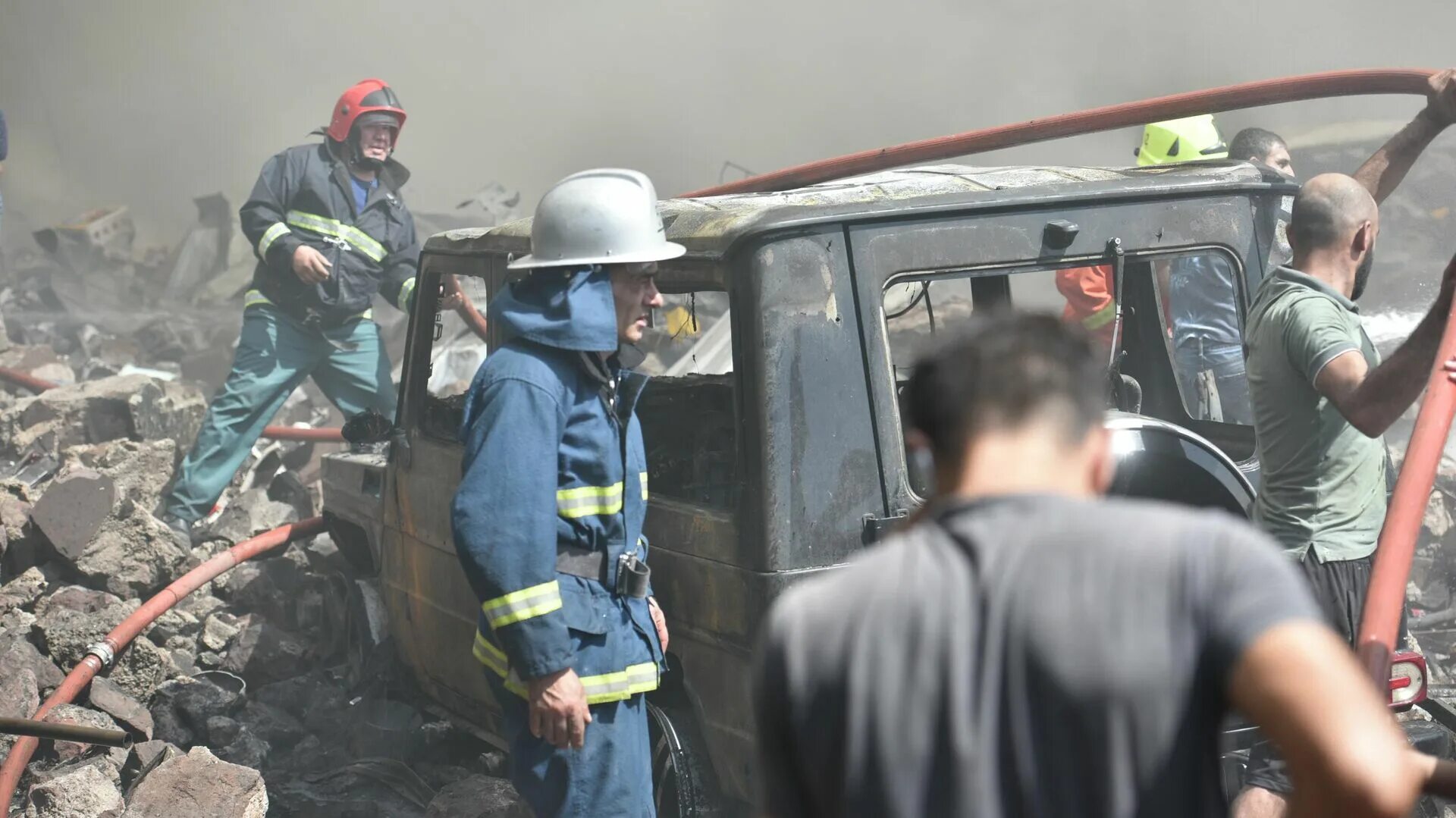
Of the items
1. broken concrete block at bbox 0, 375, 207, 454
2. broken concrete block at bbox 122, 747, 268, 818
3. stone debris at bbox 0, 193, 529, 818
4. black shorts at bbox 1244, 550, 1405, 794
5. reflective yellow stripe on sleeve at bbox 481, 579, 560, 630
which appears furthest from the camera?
broken concrete block at bbox 0, 375, 207, 454

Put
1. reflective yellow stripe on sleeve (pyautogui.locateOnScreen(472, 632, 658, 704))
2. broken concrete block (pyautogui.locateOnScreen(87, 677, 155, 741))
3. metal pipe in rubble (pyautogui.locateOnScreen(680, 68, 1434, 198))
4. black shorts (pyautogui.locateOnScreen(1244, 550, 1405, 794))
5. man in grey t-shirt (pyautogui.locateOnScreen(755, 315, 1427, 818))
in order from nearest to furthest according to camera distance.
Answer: man in grey t-shirt (pyautogui.locateOnScreen(755, 315, 1427, 818))
reflective yellow stripe on sleeve (pyautogui.locateOnScreen(472, 632, 658, 704))
black shorts (pyautogui.locateOnScreen(1244, 550, 1405, 794))
metal pipe in rubble (pyautogui.locateOnScreen(680, 68, 1434, 198))
broken concrete block (pyautogui.locateOnScreen(87, 677, 155, 741))

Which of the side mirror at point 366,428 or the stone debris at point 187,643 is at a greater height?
the side mirror at point 366,428

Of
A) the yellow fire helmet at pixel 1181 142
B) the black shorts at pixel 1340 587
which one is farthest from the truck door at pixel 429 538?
the yellow fire helmet at pixel 1181 142

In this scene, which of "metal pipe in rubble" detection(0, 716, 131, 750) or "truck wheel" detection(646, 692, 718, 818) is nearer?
"metal pipe in rubble" detection(0, 716, 131, 750)

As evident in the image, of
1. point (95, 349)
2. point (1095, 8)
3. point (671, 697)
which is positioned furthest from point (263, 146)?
point (671, 697)

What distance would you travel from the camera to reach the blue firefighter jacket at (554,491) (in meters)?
2.67

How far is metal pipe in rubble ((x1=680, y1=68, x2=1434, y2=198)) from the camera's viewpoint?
411 centimetres

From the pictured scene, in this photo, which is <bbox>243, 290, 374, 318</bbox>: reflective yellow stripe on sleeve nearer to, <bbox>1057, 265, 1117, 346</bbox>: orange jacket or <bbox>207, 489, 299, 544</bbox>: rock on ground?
<bbox>207, 489, 299, 544</bbox>: rock on ground

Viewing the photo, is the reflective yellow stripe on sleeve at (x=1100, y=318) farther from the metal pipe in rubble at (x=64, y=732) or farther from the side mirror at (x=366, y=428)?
the metal pipe in rubble at (x=64, y=732)

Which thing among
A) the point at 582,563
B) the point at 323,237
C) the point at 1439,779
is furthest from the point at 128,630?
the point at 1439,779

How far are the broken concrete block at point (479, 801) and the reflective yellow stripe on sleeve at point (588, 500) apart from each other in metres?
1.26

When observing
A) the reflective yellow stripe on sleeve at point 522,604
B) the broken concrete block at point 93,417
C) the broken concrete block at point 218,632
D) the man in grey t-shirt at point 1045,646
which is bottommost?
the broken concrete block at point 218,632

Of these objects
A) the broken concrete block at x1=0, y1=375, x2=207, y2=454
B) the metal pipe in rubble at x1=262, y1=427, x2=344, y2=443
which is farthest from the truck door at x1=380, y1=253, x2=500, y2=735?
the broken concrete block at x1=0, y1=375, x2=207, y2=454

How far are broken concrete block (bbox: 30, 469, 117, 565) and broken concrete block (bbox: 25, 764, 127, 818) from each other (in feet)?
6.10
